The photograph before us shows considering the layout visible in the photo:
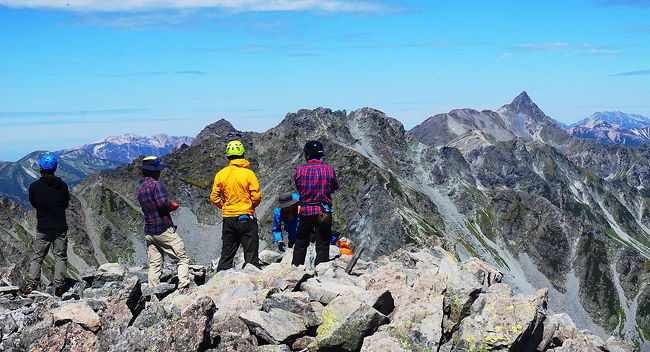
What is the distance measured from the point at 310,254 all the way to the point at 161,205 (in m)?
7.26

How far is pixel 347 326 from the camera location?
13758mm

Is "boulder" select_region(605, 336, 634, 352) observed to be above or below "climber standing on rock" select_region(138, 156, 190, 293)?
below

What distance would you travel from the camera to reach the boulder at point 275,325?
13805 mm

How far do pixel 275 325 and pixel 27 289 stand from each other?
37.3ft

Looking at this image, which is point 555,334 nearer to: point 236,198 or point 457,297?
point 457,297

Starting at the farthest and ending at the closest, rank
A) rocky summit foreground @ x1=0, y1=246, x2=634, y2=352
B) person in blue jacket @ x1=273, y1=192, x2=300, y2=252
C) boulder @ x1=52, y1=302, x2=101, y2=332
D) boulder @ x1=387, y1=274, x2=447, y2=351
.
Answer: person in blue jacket @ x1=273, y1=192, x2=300, y2=252
boulder @ x1=52, y1=302, x2=101, y2=332
boulder @ x1=387, y1=274, x2=447, y2=351
rocky summit foreground @ x1=0, y1=246, x2=634, y2=352

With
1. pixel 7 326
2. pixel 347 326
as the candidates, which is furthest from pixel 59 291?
pixel 347 326

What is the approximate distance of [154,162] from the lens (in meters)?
18.8

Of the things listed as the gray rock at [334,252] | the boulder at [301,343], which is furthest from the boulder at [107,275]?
the boulder at [301,343]

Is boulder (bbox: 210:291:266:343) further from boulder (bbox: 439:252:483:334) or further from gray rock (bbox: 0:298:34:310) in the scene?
gray rock (bbox: 0:298:34:310)

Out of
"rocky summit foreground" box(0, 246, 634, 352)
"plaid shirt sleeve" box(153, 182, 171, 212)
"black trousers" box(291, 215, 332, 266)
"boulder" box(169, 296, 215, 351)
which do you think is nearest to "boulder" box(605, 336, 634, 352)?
"rocky summit foreground" box(0, 246, 634, 352)

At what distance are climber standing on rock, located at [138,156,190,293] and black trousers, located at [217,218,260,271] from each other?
1.43m

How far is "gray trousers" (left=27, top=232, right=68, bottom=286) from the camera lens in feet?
69.2

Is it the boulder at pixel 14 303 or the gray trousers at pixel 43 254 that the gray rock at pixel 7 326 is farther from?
the gray trousers at pixel 43 254
